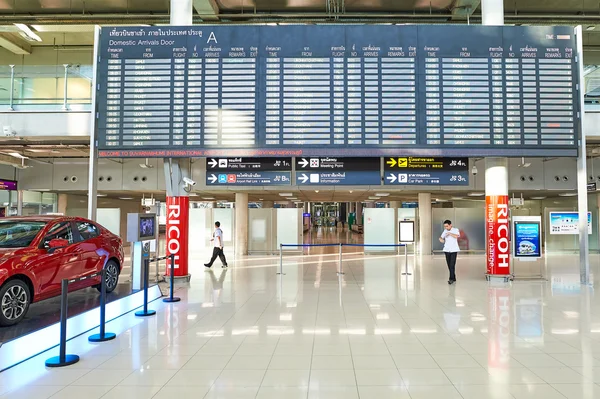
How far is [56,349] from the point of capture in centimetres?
476

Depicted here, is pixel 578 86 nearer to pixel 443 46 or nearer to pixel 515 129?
pixel 515 129

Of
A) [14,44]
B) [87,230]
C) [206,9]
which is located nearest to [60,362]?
[87,230]

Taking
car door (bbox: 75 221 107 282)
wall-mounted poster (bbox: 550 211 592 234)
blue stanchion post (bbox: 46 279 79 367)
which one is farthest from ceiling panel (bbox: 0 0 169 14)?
wall-mounted poster (bbox: 550 211 592 234)

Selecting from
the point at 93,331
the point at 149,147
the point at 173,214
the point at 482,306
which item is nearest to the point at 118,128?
the point at 149,147

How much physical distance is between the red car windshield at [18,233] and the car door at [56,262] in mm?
202

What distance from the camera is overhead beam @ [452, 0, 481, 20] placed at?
11.3m

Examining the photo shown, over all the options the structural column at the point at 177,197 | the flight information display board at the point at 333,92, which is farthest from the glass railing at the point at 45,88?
the structural column at the point at 177,197

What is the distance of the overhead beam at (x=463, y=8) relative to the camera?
37.1 feet

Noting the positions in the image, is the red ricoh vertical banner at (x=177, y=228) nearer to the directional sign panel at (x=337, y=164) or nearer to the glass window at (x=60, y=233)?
the glass window at (x=60, y=233)

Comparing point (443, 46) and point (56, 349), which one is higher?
point (443, 46)

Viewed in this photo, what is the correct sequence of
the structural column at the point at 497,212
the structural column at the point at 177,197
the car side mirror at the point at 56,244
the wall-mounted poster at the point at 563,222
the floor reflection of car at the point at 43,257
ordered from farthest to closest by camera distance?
the wall-mounted poster at the point at 563,222, the structural column at the point at 497,212, the structural column at the point at 177,197, the car side mirror at the point at 56,244, the floor reflection of car at the point at 43,257

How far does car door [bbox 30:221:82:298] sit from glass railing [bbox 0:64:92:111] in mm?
4050

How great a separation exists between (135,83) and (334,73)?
13.8 ft

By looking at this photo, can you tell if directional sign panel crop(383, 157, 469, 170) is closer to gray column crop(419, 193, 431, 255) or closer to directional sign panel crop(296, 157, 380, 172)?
directional sign panel crop(296, 157, 380, 172)
